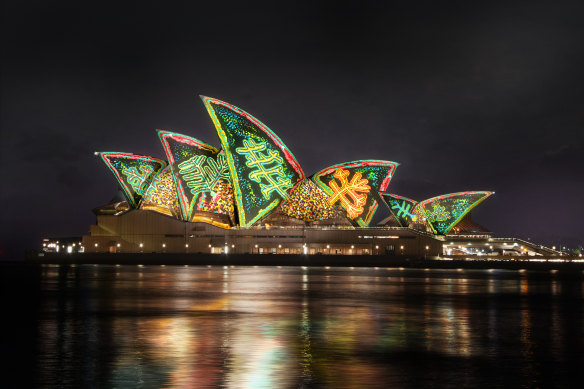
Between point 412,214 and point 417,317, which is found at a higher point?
point 412,214

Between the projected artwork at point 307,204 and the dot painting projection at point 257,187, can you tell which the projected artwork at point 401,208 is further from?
the projected artwork at point 307,204

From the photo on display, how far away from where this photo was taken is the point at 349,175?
251 feet

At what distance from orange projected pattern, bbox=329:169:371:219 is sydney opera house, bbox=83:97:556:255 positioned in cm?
12

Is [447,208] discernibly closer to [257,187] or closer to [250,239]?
[257,187]

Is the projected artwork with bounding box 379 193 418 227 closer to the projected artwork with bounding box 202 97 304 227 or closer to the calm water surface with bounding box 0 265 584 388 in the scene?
the projected artwork with bounding box 202 97 304 227

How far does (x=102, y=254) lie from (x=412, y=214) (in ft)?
119

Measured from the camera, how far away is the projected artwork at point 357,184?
7619 cm

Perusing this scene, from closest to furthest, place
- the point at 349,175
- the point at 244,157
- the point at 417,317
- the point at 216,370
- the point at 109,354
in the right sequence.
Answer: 1. the point at 216,370
2. the point at 109,354
3. the point at 417,317
4. the point at 244,157
5. the point at 349,175

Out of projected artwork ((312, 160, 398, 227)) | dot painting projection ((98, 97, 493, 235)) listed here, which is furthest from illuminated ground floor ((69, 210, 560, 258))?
projected artwork ((312, 160, 398, 227))

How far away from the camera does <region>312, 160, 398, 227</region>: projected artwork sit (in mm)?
76188

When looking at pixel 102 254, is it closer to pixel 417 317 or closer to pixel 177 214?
pixel 177 214

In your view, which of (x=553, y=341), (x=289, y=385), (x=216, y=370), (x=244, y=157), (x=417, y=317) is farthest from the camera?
(x=244, y=157)

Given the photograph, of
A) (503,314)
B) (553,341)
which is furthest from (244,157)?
(553,341)

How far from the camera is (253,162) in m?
71.4
